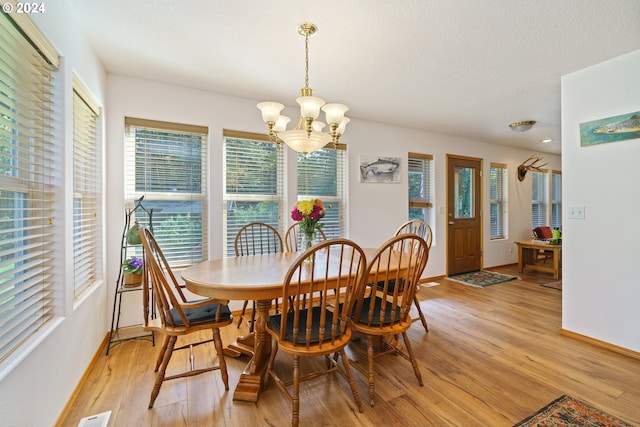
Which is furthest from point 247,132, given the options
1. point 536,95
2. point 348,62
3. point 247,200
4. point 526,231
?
point 526,231

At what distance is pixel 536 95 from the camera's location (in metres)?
3.05

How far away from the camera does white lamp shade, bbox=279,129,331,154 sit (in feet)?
6.38

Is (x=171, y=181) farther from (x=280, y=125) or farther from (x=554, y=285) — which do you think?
(x=554, y=285)

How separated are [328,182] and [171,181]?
1828mm

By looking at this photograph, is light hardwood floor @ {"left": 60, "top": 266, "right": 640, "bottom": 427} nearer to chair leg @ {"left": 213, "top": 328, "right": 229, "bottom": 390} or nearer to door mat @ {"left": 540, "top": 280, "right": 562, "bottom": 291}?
chair leg @ {"left": 213, "top": 328, "right": 229, "bottom": 390}

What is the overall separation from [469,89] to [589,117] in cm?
103

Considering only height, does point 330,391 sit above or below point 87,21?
below

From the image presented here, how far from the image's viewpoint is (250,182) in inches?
125

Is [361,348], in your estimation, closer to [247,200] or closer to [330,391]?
[330,391]

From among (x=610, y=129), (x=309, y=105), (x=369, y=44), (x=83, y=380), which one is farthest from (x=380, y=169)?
(x=83, y=380)

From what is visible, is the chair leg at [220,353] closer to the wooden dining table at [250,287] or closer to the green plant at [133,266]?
the wooden dining table at [250,287]

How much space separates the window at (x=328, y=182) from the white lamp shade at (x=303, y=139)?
55.4 inches

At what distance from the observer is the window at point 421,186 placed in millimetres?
4383

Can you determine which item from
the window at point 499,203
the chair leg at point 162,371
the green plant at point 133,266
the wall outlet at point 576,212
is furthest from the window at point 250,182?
the window at point 499,203
